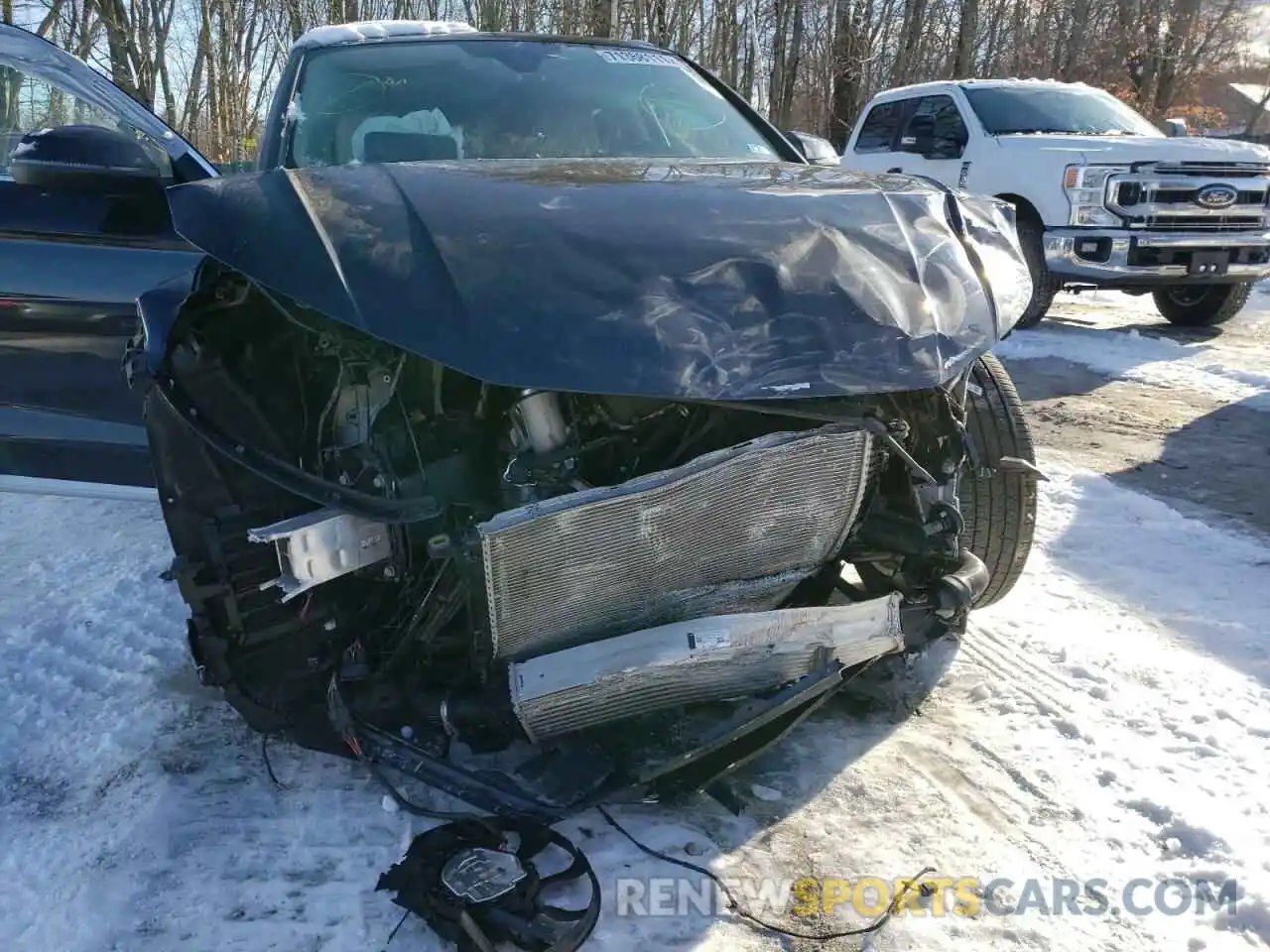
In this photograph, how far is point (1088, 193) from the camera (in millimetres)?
7629

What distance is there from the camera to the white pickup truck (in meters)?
7.55

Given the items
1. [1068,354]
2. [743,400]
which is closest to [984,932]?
[743,400]

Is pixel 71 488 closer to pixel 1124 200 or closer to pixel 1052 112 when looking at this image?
pixel 1124 200

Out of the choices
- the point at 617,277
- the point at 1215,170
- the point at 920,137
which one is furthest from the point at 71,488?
the point at 920,137

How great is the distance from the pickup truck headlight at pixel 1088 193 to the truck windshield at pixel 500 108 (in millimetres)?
5153

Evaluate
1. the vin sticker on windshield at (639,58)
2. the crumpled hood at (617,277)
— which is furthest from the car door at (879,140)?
the crumpled hood at (617,277)

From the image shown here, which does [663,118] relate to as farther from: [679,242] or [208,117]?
[208,117]

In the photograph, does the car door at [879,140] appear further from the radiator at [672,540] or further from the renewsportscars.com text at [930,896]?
the renewsportscars.com text at [930,896]

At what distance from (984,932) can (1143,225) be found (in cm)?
705

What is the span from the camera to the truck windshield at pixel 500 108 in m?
3.02

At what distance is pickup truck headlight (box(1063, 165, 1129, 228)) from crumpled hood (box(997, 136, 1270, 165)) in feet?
0.26

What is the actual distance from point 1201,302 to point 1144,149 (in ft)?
5.58

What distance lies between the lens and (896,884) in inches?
81.4

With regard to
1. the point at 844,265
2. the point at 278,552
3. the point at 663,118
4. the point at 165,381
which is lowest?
the point at 278,552
